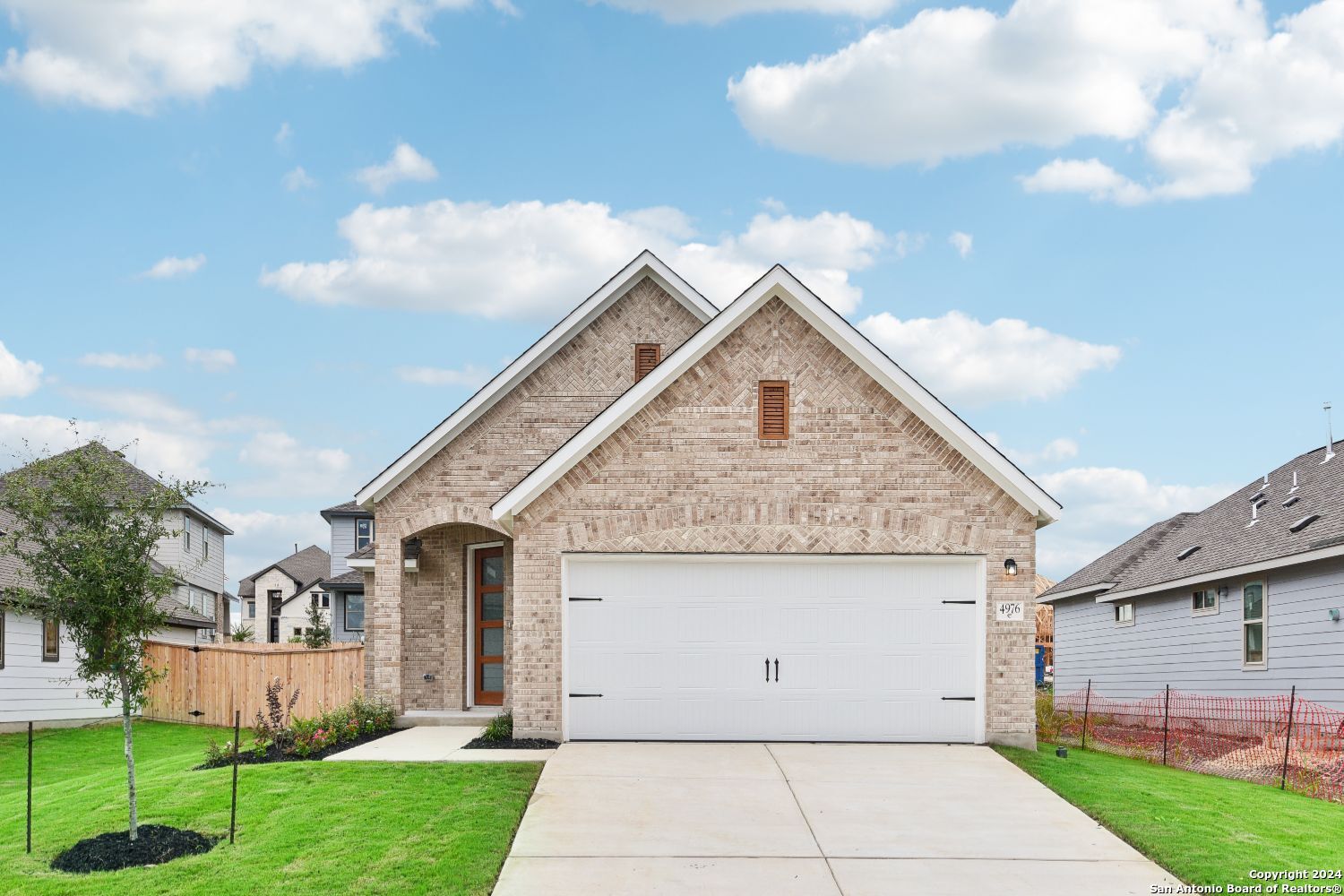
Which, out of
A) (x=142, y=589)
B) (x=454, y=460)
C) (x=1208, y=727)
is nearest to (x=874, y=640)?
(x=454, y=460)

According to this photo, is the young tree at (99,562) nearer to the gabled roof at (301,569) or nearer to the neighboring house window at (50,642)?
the neighboring house window at (50,642)

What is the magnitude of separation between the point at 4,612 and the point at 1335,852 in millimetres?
23992

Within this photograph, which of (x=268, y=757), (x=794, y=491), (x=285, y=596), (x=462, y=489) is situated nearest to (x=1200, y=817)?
(x=794, y=491)

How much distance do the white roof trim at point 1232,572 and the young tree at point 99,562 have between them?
1574 centimetres

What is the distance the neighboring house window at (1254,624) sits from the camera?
66.6 feet

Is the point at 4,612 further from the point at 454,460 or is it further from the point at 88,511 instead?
the point at 88,511

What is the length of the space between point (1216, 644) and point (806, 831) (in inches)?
588

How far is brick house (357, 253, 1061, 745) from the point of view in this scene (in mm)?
14625

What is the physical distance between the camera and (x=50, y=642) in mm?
25891

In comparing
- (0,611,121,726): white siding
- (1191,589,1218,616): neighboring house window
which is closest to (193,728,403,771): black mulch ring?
(0,611,121,726): white siding

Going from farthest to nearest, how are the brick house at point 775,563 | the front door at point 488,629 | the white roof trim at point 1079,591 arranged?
the white roof trim at point 1079,591
the front door at point 488,629
the brick house at point 775,563

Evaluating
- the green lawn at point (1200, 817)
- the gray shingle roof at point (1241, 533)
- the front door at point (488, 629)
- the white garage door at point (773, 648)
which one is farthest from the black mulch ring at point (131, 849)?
the gray shingle roof at point (1241, 533)

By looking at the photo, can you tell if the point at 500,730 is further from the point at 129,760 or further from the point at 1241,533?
the point at 1241,533

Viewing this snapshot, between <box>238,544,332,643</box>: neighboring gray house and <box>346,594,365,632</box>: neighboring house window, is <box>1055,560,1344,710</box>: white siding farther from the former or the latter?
<box>238,544,332,643</box>: neighboring gray house
